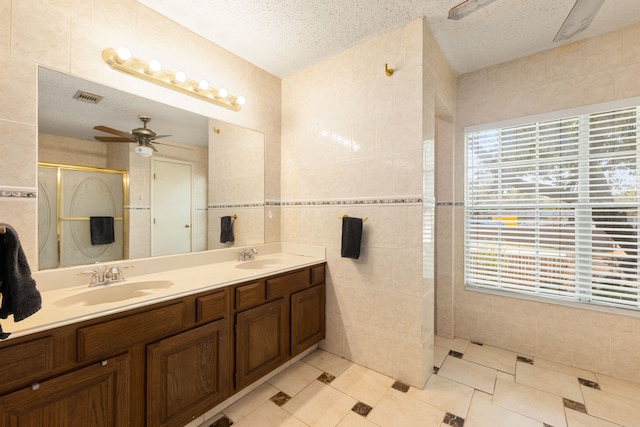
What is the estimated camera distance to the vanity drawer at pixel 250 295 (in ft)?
5.47

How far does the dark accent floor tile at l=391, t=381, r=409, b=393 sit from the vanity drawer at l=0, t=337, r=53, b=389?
1.91m

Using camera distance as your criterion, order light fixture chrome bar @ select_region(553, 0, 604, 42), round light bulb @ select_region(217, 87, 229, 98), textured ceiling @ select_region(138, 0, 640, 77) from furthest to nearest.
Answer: round light bulb @ select_region(217, 87, 229, 98)
textured ceiling @ select_region(138, 0, 640, 77)
light fixture chrome bar @ select_region(553, 0, 604, 42)

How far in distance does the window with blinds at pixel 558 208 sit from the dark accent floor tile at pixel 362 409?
1.57 m

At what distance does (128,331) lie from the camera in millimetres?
1203

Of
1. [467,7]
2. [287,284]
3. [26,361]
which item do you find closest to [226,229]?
[287,284]

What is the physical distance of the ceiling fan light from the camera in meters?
1.77

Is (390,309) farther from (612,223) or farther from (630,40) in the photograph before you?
(630,40)

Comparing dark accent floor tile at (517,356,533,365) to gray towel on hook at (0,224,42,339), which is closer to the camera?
gray towel on hook at (0,224,42,339)

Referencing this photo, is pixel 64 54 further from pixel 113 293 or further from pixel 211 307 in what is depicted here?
pixel 211 307

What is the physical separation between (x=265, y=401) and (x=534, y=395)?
1811 mm

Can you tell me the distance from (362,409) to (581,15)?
2603 millimetres

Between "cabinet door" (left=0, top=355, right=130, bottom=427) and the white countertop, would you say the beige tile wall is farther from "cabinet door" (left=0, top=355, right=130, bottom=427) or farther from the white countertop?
"cabinet door" (left=0, top=355, right=130, bottom=427)

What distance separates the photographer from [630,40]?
194 cm

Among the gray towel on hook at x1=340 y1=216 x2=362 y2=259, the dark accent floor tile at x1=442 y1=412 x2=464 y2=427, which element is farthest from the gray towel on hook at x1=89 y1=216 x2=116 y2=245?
the dark accent floor tile at x1=442 y1=412 x2=464 y2=427
